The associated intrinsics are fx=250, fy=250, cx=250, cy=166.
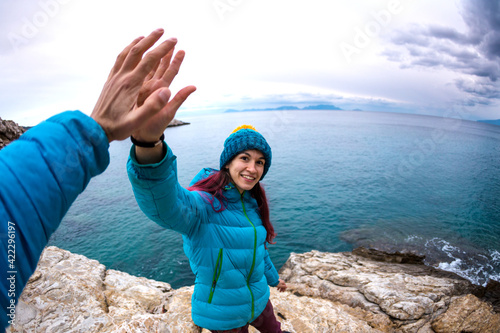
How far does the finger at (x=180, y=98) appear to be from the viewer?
142cm

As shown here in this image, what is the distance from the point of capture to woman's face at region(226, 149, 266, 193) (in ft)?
10.1

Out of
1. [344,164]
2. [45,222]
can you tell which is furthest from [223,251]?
[344,164]

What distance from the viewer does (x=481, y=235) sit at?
1661 cm

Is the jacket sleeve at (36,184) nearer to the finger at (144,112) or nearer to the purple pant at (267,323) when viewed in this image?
the finger at (144,112)

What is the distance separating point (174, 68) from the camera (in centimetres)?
156

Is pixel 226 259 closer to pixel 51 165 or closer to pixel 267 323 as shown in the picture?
pixel 267 323

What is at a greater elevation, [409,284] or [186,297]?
[186,297]

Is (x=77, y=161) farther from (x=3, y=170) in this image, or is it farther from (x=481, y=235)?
(x=481, y=235)

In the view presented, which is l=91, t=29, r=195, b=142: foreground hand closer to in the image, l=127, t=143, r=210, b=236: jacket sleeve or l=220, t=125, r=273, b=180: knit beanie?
l=127, t=143, r=210, b=236: jacket sleeve

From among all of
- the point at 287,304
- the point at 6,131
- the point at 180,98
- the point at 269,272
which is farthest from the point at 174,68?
the point at 6,131

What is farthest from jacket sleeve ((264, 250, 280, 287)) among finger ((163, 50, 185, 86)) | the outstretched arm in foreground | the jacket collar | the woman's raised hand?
the outstretched arm in foreground

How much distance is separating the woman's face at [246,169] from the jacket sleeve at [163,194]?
0.72m

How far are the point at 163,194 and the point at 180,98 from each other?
0.80 meters

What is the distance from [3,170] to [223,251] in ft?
7.52
